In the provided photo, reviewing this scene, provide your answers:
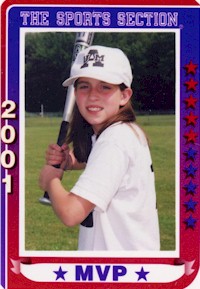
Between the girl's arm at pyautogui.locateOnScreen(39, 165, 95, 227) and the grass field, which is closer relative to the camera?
the girl's arm at pyautogui.locateOnScreen(39, 165, 95, 227)

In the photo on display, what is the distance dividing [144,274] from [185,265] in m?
0.15

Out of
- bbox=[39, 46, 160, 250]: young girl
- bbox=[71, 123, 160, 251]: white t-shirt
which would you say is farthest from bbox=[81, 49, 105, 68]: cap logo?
bbox=[71, 123, 160, 251]: white t-shirt

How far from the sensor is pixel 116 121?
157 centimetres

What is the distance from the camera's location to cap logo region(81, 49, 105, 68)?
1548 mm

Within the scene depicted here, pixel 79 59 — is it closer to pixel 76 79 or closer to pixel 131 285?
pixel 76 79

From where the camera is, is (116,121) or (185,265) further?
(185,265)

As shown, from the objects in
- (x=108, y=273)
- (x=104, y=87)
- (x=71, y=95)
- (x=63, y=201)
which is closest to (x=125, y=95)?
(x=104, y=87)

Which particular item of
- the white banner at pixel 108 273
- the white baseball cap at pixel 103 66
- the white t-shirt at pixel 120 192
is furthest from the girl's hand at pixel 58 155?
the white banner at pixel 108 273

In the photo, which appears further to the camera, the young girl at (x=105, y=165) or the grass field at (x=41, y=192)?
the grass field at (x=41, y=192)

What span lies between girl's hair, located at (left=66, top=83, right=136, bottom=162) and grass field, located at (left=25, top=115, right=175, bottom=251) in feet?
0.16

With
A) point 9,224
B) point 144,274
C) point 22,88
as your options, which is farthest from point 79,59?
point 144,274

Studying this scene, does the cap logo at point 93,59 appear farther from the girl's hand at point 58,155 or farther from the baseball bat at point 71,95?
the girl's hand at point 58,155

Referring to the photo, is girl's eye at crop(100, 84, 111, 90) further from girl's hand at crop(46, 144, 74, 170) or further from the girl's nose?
girl's hand at crop(46, 144, 74, 170)

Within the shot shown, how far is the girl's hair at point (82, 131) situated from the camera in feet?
5.25
